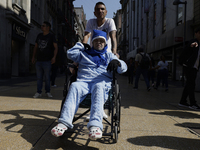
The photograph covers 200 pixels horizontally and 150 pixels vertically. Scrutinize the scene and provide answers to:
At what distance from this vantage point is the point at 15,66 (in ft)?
57.3

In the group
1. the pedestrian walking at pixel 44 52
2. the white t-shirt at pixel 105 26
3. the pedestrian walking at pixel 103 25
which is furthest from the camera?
the pedestrian walking at pixel 44 52

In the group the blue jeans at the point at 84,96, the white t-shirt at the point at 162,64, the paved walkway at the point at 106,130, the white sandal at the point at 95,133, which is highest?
the white t-shirt at the point at 162,64

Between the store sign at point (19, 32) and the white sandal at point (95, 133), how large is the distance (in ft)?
47.1

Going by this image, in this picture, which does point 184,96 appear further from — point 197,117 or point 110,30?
point 110,30

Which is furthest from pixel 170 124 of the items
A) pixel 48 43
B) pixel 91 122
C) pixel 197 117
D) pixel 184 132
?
pixel 48 43

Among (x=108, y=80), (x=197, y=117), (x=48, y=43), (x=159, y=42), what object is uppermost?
(x=159, y=42)

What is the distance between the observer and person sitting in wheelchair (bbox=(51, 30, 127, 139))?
232 cm

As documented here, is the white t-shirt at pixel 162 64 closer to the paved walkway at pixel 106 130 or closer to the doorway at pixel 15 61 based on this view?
the paved walkway at pixel 106 130

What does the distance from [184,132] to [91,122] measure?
58.9 inches

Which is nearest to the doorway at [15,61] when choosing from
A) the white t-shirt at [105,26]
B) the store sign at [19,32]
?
the store sign at [19,32]

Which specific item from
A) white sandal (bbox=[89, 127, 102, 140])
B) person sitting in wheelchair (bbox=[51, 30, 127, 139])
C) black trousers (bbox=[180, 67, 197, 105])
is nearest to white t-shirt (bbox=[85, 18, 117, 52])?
person sitting in wheelchair (bbox=[51, 30, 127, 139])

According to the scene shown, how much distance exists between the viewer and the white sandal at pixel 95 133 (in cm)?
215

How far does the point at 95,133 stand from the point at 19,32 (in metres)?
15.5

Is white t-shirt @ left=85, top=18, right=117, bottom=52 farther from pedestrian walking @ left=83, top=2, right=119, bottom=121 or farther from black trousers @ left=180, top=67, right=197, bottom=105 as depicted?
black trousers @ left=180, top=67, right=197, bottom=105
